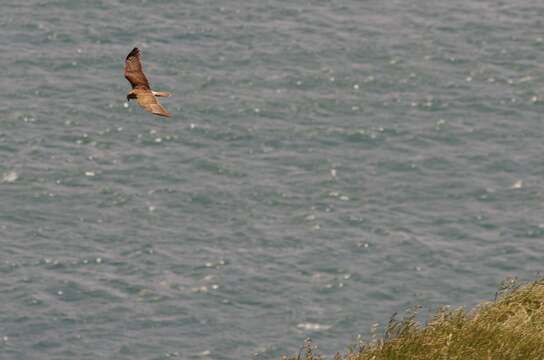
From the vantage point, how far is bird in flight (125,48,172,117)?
20712 mm

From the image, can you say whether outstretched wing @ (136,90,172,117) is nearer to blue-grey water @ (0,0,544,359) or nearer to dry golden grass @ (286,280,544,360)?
dry golden grass @ (286,280,544,360)

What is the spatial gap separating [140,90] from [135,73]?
3.39 feet

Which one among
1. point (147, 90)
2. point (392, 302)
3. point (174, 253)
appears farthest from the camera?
point (174, 253)

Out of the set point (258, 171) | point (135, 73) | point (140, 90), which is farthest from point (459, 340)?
point (258, 171)

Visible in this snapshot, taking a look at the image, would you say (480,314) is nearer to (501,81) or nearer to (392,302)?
(392,302)

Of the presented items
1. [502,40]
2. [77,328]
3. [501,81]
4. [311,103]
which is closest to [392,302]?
[77,328]

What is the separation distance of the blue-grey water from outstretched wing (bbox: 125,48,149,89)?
29775mm

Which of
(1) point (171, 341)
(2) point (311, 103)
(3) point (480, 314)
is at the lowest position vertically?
(1) point (171, 341)

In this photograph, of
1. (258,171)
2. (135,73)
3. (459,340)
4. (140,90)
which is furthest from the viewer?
(258,171)

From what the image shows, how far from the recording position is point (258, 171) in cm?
6700

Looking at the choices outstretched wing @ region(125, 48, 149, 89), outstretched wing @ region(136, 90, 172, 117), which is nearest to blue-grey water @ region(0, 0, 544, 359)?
outstretched wing @ region(125, 48, 149, 89)

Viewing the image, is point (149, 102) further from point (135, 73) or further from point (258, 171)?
point (258, 171)

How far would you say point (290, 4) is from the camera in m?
88.8

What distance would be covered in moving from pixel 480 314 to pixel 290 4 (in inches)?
2656
